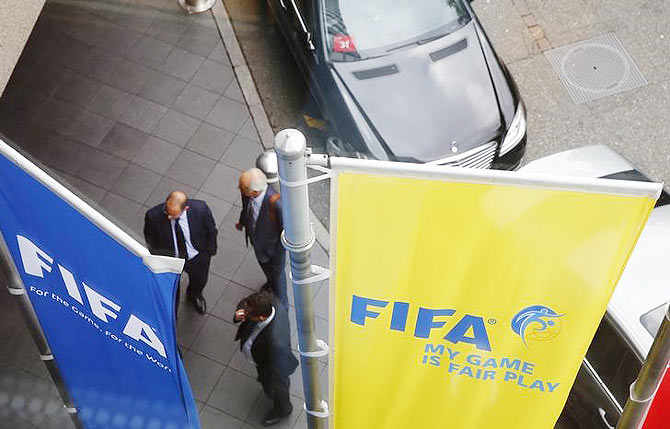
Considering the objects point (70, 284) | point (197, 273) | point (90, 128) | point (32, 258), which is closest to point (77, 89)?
point (90, 128)

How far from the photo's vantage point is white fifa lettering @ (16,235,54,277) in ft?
15.7

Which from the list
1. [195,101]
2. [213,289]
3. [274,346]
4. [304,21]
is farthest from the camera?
[195,101]

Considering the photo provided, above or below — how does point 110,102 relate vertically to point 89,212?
below

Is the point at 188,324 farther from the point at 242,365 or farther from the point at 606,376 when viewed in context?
the point at 606,376

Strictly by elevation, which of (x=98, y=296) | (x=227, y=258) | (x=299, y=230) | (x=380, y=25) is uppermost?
(x=299, y=230)

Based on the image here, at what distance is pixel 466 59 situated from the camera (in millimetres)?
9727

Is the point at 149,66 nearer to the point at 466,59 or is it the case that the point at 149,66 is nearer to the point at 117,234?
the point at 466,59

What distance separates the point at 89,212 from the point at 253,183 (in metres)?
3.65

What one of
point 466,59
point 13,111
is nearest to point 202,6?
point 13,111

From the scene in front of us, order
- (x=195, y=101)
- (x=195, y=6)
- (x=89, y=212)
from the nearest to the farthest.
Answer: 1. (x=89, y=212)
2. (x=195, y=101)
3. (x=195, y=6)

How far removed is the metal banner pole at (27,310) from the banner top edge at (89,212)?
76 cm

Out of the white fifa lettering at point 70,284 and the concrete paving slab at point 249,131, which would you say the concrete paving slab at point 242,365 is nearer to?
the concrete paving slab at point 249,131

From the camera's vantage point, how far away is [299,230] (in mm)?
4121

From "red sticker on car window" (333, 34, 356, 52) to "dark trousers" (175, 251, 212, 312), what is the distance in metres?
2.86
